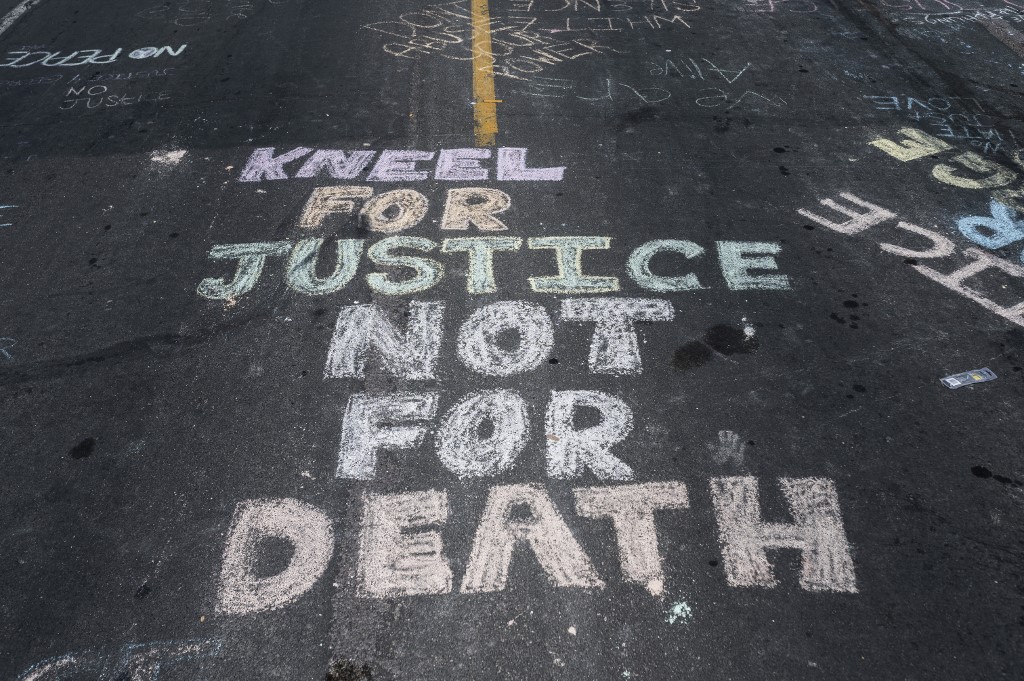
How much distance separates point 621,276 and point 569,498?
5.75ft

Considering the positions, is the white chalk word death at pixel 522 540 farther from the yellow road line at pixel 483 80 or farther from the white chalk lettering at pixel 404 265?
the yellow road line at pixel 483 80

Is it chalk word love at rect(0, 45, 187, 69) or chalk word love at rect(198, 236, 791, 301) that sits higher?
chalk word love at rect(0, 45, 187, 69)

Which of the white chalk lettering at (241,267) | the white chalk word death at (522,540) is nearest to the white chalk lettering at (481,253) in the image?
the white chalk lettering at (241,267)

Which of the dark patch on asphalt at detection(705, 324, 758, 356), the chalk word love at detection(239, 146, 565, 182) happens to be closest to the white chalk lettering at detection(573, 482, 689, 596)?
the dark patch on asphalt at detection(705, 324, 758, 356)

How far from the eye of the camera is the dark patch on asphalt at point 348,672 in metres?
2.82

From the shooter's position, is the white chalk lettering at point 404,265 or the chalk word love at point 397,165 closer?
the white chalk lettering at point 404,265

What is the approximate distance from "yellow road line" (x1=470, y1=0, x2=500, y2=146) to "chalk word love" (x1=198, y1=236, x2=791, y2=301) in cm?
153

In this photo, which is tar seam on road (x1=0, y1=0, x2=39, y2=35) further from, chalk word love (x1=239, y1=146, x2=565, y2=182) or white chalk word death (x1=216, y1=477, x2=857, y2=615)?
white chalk word death (x1=216, y1=477, x2=857, y2=615)

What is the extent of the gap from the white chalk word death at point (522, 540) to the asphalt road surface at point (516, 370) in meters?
0.02

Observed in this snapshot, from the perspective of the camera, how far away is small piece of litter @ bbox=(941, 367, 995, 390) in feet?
12.8

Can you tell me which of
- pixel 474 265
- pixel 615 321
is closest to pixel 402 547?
pixel 615 321

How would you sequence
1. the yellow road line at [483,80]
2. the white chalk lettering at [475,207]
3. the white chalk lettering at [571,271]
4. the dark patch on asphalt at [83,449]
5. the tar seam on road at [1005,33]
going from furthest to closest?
the tar seam on road at [1005,33] → the yellow road line at [483,80] → the white chalk lettering at [475,207] → the white chalk lettering at [571,271] → the dark patch on asphalt at [83,449]

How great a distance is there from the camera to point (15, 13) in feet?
28.3

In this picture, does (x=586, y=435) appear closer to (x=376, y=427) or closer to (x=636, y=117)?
(x=376, y=427)
